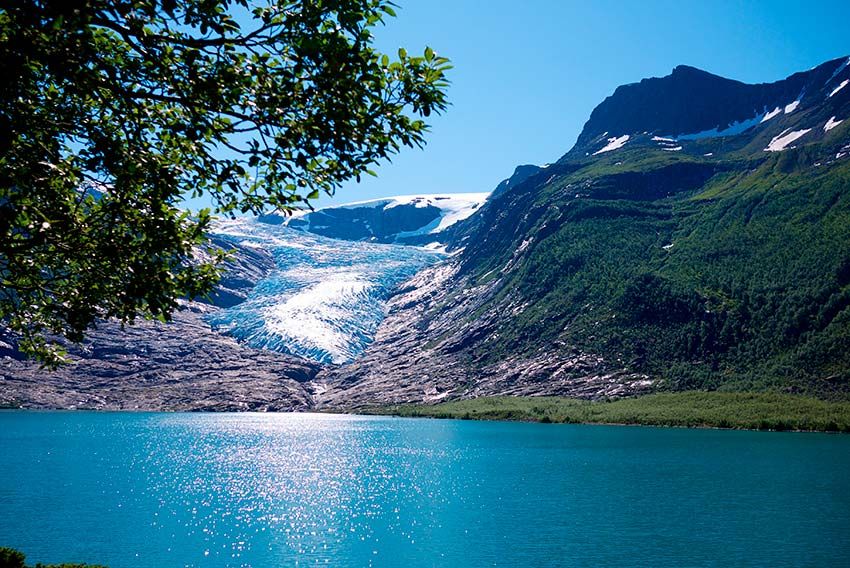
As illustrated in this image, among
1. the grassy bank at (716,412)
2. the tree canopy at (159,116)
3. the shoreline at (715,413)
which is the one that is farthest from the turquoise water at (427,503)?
the tree canopy at (159,116)

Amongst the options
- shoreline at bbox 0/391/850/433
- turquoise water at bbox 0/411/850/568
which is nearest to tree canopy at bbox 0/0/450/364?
turquoise water at bbox 0/411/850/568

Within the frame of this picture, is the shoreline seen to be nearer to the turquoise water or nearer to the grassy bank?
the grassy bank

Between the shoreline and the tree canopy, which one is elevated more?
the tree canopy

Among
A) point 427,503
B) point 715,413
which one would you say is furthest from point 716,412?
point 427,503

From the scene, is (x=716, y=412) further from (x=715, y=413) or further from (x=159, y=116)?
(x=159, y=116)

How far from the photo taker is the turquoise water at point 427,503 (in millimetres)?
48594

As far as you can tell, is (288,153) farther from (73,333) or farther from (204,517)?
(204,517)

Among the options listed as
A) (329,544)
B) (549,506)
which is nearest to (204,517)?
(329,544)

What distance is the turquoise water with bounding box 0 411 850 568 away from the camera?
1913 inches

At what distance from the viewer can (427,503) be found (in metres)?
68.5

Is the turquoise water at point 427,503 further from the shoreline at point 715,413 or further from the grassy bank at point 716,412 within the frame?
the grassy bank at point 716,412

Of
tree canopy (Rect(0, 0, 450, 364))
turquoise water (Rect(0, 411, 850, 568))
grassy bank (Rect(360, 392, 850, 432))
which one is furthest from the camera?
grassy bank (Rect(360, 392, 850, 432))

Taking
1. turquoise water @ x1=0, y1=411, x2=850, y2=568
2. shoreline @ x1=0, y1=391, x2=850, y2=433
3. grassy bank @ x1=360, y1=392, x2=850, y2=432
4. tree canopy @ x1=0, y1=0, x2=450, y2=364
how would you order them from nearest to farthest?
tree canopy @ x1=0, y1=0, x2=450, y2=364 → turquoise water @ x1=0, y1=411, x2=850, y2=568 → shoreline @ x1=0, y1=391, x2=850, y2=433 → grassy bank @ x1=360, y1=392, x2=850, y2=432

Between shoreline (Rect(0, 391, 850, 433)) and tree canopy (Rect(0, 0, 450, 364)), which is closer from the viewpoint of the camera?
tree canopy (Rect(0, 0, 450, 364))
